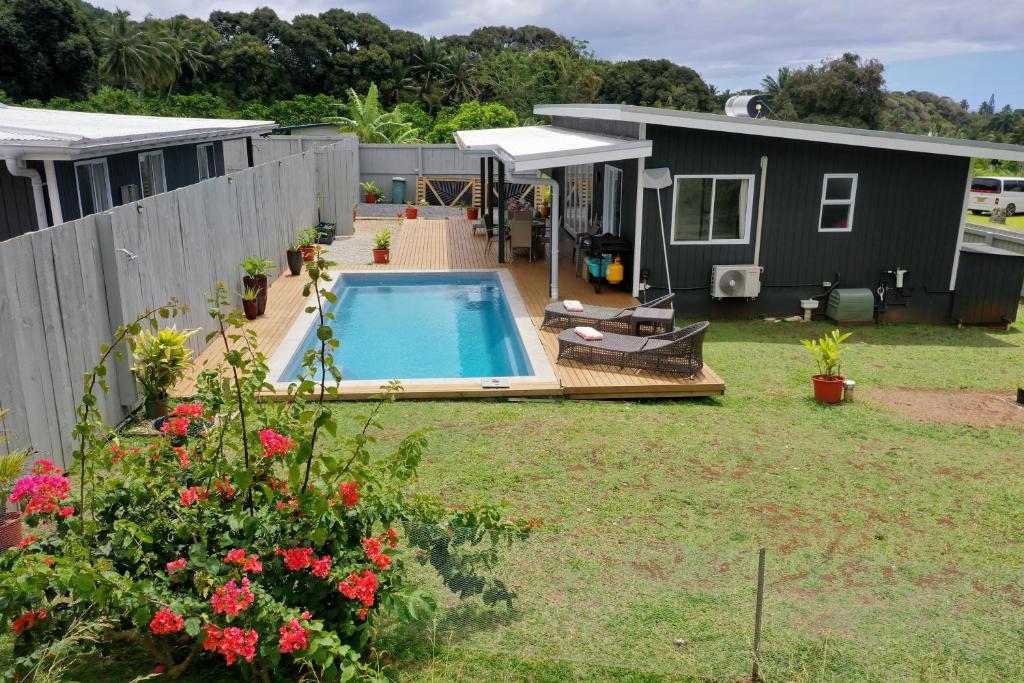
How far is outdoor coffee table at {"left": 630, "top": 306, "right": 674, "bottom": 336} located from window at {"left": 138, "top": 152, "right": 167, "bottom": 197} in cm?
961

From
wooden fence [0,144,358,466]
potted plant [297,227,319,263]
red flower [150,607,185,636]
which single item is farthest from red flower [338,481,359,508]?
potted plant [297,227,319,263]

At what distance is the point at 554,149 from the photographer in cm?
1379

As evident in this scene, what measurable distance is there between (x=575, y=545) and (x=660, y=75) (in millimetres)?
71522

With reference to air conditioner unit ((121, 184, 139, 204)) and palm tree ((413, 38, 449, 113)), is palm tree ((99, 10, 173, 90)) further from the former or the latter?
air conditioner unit ((121, 184, 139, 204))

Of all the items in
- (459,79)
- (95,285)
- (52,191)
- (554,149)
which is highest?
(459,79)

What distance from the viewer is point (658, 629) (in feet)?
15.6

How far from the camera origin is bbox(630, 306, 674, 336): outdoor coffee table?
11164 mm

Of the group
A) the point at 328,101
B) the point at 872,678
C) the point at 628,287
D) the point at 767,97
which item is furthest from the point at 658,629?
the point at 328,101

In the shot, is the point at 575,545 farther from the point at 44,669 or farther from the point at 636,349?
the point at 636,349

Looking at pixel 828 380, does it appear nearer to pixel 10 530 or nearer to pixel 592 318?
pixel 592 318

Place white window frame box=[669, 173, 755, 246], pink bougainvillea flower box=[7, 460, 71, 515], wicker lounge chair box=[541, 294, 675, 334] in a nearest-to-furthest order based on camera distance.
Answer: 1. pink bougainvillea flower box=[7, 460, 71, 515]
2. wicker lounge chair box=[541, 294, 675, 334]
3. white window frame box=[669, 173, 755, 246]

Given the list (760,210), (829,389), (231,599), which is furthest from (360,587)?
(760,210)

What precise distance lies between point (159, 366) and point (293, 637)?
5411 mm

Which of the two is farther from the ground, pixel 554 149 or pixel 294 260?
pixel 554 149
